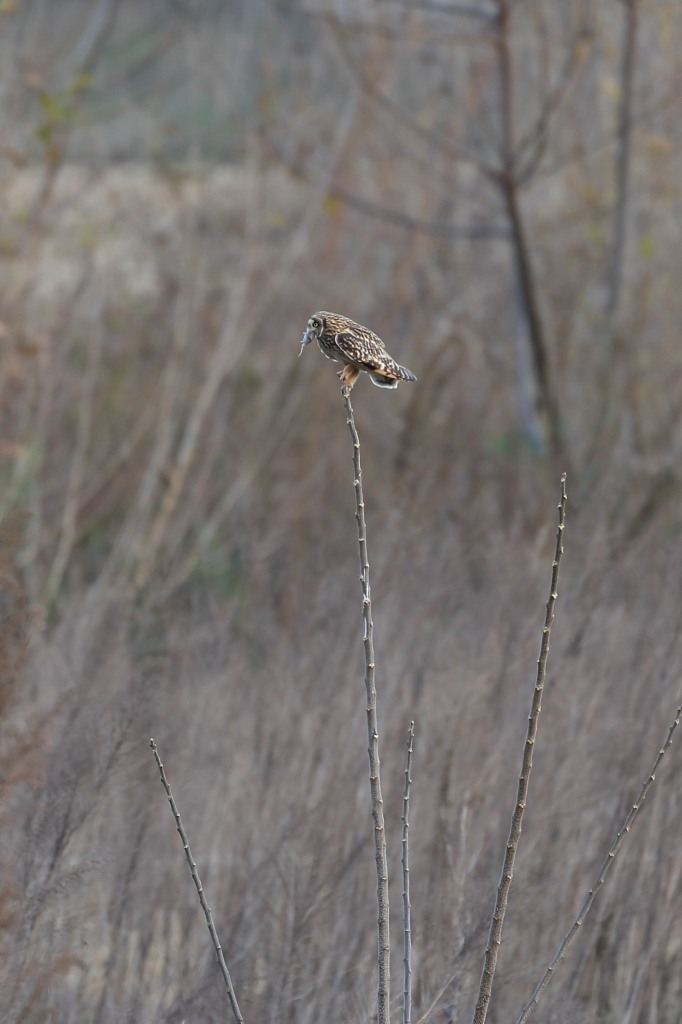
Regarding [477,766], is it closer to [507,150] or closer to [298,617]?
[298,617]

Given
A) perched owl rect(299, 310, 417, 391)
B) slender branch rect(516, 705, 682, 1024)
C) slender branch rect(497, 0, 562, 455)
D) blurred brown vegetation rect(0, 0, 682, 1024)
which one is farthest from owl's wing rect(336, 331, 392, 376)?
slender branch rect(497, 0, 562, 455)

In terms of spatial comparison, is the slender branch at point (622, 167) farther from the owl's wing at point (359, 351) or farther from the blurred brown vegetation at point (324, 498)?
the owl's wing at point (359, 351)

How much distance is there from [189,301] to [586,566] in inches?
144

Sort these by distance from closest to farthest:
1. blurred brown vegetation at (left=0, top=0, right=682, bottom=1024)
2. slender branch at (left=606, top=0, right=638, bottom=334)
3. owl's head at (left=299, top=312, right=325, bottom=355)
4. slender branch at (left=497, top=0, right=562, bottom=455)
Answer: owl's head at (left=299, top=312, right=325, bottom=355)
blurred brown vegetation at (left=0, top=0, right=682, bottom=1024)
slender branch at (left=497, top=0, right=562, bottom=455)
slender branch at (left=606, top=0, right=638, bottom=334)

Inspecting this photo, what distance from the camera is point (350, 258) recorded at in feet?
26.7

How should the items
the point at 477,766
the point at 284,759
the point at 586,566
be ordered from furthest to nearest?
the point at 586,566 < the point at 284,759 < the point at 477,766

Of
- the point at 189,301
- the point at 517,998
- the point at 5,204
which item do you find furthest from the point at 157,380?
the point at 517,998

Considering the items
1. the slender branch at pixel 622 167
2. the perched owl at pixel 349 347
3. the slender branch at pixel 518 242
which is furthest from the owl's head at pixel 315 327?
the slender branch at pixel 622 167

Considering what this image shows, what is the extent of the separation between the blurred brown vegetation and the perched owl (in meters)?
0.84

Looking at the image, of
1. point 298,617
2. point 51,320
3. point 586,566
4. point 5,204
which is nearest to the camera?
point 586,566

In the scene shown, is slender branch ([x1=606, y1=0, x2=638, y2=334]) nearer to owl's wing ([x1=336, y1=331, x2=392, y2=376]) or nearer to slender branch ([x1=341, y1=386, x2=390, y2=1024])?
owl's wing ([x1=336, y1=331, x2=392, y2=376])

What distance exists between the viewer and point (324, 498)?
21.6 ft

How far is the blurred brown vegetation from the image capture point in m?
2.78

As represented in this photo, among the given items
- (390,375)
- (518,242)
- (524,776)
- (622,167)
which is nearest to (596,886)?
(524,776)
